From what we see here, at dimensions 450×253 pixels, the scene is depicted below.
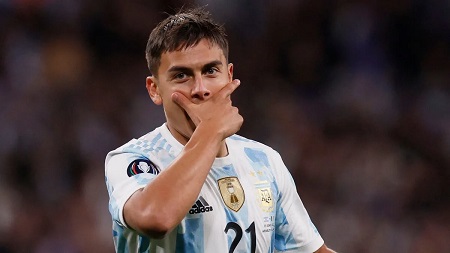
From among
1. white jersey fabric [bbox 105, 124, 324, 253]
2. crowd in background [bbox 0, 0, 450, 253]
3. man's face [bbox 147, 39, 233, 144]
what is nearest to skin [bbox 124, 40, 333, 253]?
man's face [bbox 147, 39, 233, 144]

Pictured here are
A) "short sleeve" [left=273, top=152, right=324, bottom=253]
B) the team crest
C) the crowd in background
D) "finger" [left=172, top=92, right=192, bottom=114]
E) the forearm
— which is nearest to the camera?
the forearm

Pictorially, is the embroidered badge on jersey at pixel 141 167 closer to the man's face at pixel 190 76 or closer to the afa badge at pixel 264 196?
the man's face at pixel 190 76

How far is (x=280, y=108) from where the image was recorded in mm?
7887

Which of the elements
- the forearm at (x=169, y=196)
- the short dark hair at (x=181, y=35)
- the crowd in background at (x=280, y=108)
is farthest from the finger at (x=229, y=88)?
the crowd in background at (x=280, y=108)

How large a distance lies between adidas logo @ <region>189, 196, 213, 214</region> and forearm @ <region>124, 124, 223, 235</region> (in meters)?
0.36

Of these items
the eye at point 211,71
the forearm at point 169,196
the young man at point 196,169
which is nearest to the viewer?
the forearm at point 169,196

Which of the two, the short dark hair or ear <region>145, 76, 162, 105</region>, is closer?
the short dark hair

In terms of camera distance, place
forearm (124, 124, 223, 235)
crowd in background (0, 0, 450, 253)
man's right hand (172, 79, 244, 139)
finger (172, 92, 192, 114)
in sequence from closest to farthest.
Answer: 1. forearm (124, 124, 223, 235)
2. man's right hand (172, 79, 244, 139)
3. finger (172, 92, 192, 114)
4. crowd in background (0, 0, 450, 253)

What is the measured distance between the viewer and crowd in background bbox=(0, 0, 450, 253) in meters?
7.13

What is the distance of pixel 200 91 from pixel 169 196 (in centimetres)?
59

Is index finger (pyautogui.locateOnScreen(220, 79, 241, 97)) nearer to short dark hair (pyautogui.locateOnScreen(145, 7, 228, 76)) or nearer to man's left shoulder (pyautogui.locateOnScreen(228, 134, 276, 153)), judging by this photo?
short dark hair (pyautogui.locateOnScreen(145, 7, 228, 76))

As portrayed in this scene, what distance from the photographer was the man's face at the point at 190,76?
3164mm

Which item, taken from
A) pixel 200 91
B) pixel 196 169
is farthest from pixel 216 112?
pixel 196 169

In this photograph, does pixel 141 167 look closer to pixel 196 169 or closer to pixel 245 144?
pixel 196 169
